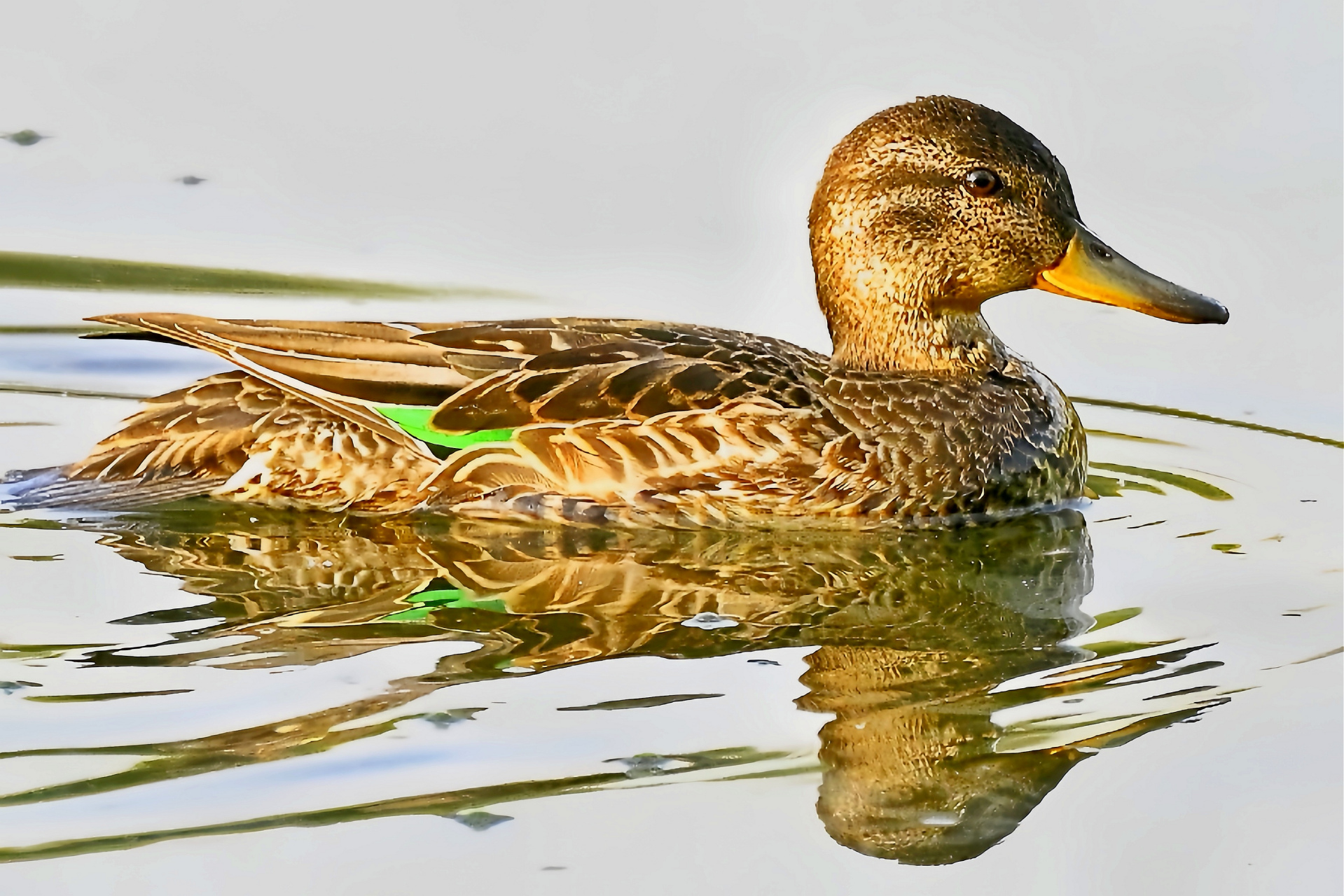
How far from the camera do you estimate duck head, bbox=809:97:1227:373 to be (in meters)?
8.10

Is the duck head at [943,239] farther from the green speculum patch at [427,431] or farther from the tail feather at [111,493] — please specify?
the tail feather at [111,493]

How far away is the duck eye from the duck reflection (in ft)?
4.20

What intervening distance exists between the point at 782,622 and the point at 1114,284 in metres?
2.33

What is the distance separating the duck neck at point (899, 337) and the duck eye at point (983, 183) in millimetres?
484

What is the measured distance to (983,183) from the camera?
320 inches

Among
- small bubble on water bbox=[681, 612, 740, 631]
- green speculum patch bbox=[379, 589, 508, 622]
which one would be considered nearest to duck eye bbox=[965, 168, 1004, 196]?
small bubble on water bbox=[681, 612, 740, 631]

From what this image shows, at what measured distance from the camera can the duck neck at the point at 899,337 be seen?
8266mm

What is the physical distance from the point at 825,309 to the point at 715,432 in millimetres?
1053

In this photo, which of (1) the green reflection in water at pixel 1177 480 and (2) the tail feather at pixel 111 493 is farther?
(1) the green reflection in water at pixel 1177 480

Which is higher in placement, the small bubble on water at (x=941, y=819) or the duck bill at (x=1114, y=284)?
the duck bill at (x=1114, y=284)

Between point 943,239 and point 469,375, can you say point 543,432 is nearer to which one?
point 469,375

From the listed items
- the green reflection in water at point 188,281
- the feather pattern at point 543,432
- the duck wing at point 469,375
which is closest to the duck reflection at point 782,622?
the feather pattern at point 543,432

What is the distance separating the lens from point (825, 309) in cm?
841

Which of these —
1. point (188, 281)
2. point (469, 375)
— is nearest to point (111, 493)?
point (469, 375)
